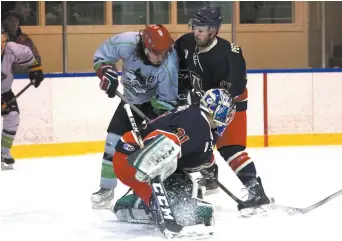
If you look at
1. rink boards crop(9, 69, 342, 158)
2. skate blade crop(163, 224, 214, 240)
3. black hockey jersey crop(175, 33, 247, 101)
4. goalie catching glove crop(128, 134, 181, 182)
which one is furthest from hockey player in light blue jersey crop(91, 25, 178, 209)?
rink boards crop(9, 69, 342, 158)

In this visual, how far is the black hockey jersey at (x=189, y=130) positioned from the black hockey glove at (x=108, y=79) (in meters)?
0.32

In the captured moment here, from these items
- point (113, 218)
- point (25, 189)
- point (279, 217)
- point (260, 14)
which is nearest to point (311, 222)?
point (279, 217)

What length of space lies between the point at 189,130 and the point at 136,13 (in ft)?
13.0

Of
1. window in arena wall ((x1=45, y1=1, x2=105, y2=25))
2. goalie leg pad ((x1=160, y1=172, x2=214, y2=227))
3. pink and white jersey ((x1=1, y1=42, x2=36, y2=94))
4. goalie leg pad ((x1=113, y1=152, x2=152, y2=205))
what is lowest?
goalie leg pad ((x1=160, y1=172, x2=214, y2=227))

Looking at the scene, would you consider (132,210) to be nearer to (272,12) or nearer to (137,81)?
(137,81)

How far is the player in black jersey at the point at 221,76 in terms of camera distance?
3725 millimetres

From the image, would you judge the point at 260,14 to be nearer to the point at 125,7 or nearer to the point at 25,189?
the point at 125,7

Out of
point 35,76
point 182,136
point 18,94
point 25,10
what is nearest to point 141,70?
point 182,136

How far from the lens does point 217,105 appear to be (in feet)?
10.8

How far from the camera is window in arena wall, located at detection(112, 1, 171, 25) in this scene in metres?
7.02

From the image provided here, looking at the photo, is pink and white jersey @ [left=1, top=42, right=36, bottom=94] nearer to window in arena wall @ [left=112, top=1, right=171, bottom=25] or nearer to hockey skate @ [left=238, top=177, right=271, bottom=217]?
window in arena wall @ [left=112, top=1, right=171, bottom=25]

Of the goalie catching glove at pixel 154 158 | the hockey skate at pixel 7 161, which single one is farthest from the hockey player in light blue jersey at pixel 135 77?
the hockey skate at pixel 7 161

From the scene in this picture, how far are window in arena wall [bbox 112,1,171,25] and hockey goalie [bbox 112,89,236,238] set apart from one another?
12.1 feet

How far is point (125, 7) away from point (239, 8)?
938mm
